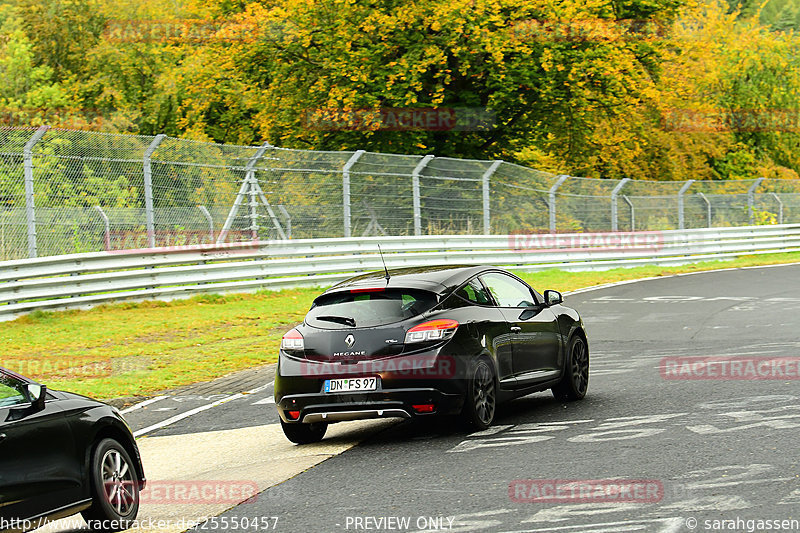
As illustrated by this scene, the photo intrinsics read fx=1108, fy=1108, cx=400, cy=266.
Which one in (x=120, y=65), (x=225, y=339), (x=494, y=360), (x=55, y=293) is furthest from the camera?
(x=120, y=65)

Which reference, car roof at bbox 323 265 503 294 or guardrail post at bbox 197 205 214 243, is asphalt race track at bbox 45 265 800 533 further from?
guardrail post at bbox 197 205 214 243

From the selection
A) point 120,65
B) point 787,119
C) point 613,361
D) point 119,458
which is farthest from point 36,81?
point 119,458

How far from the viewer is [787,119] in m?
58.2

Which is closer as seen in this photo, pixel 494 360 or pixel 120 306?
pixel 494 360

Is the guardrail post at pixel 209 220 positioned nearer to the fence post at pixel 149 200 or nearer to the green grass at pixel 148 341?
the green grass at pixel 148 341

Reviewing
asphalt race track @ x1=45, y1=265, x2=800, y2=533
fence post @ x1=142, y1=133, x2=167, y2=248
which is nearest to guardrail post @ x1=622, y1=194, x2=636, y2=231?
fence post @ x1=142, y1=133, x2=167, y2=248

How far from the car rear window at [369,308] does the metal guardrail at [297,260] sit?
31.3ft

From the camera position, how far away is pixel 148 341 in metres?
15.7

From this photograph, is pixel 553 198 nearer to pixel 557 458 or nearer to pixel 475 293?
pixel 475 293

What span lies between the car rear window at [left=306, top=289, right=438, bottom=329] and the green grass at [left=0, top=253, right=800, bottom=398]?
3.74 metres

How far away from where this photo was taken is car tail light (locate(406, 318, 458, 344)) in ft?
28.5

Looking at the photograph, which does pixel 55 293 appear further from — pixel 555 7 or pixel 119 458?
pixel 555 7

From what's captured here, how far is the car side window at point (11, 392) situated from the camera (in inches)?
240

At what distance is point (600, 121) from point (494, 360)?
103ft
